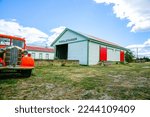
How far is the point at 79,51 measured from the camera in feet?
87.0

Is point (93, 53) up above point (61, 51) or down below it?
below

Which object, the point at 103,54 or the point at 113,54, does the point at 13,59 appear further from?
the point at 113,54

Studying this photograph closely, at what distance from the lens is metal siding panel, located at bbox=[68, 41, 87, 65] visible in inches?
1010

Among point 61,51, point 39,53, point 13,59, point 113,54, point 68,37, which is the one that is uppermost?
point 68,37

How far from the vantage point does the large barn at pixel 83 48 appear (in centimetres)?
2555

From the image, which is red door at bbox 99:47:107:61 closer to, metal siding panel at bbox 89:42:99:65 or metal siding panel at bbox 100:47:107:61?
metal siding panel at bbox 100:47:107:61

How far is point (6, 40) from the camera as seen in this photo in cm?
1052

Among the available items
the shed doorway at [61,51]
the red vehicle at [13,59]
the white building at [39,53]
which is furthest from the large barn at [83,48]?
the white building at [39,53]

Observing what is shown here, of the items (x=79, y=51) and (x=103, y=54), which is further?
(x=103, y=54)

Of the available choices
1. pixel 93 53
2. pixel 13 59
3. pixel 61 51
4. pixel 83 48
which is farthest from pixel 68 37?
pixel 13 59

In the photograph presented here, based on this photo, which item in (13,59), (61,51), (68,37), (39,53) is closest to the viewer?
(13,59)

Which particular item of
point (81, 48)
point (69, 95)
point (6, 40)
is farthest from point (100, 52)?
point (69, 95)

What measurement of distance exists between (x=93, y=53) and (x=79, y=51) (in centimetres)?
217

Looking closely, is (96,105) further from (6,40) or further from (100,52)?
A: (100,52)
